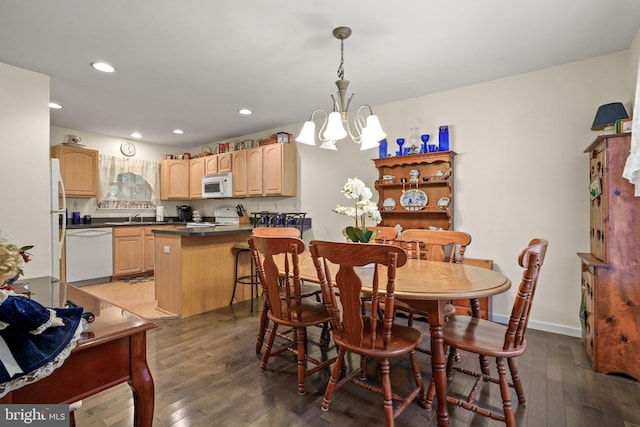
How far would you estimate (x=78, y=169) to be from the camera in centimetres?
482

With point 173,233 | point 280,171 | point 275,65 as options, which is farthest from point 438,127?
point 173,233

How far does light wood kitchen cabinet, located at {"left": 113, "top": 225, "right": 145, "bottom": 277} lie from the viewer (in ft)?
16.3

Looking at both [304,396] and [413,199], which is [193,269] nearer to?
[304,396]

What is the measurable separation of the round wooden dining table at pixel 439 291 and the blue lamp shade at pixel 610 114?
155 centimetres

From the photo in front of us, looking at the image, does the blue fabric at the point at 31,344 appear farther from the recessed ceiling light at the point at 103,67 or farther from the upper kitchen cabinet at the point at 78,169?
the upper kitchen cabinet at the point at 78,169

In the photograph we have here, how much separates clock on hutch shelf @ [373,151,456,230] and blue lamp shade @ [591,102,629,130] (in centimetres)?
117

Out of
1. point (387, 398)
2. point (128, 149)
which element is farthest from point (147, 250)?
point (387, 398)

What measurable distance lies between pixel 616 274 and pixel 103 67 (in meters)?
4.31

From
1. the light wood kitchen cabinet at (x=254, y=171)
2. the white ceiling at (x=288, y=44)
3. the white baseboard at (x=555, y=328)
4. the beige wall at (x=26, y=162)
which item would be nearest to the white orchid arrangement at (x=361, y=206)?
the white ceiling at (x=288, y=44)

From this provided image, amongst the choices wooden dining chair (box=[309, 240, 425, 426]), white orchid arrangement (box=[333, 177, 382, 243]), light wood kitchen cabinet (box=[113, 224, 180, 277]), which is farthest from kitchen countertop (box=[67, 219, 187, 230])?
wooden dining chair (box=[309, 240, 425, 426])

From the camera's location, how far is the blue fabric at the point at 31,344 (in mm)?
687

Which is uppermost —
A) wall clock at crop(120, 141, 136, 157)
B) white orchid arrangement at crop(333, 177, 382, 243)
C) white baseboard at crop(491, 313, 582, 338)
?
wall clock at crop(120, 141, 136, 157)

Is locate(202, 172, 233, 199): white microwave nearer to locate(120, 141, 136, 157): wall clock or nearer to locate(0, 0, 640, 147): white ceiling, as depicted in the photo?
locate(120, 141, 136, 157): wall clock

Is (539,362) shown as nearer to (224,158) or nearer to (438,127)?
(438,127)
